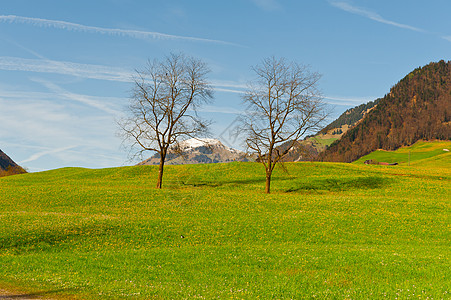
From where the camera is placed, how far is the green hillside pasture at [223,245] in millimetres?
15938

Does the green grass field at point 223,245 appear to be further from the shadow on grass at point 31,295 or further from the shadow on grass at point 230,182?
the shadow on grass at point 230,182

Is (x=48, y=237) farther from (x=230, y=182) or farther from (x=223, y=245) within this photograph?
(x=230, y=182)

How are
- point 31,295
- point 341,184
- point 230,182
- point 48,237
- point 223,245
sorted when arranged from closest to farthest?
1. point 31,295
2. point 223,245
3. point 48,237
4. point 341,184
5. point 230,182

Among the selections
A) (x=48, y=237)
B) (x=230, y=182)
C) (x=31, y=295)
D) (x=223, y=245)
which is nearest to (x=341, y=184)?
(x=230, y=182)

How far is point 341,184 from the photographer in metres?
61.3

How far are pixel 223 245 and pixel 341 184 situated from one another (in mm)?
41356

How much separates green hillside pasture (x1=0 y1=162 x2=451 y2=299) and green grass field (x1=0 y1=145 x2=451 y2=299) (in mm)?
92

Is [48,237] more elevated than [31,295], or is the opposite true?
[48,237]

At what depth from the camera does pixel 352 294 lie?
575 inches

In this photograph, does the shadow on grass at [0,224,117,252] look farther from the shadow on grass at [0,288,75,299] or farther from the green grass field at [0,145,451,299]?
the shadow on grass at [0,288,75,299]

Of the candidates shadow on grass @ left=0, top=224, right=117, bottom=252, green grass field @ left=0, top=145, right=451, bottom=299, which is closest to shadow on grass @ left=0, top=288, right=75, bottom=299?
green grass field @ left=0, top=145, right=451, bottom=299

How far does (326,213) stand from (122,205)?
23164mm

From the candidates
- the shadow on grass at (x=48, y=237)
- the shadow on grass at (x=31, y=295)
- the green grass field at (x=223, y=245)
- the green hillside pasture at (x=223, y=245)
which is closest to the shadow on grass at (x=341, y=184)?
the green hillside pasture at (x=223, y=245)

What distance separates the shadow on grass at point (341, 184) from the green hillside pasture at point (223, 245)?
2.74m
